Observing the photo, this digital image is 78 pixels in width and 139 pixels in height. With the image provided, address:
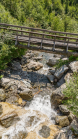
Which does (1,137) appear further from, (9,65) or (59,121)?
(9,65)

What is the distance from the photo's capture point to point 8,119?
317 inches

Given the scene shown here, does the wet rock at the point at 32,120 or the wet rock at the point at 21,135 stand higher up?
the wet rock at the point at 21,135

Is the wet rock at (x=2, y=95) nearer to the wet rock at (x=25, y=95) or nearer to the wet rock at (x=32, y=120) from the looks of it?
the wet rock at (x=25, y=95)

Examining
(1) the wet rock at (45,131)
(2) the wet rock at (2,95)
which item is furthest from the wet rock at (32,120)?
(2) the wet rock at (2,95)

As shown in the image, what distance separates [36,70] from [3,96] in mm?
7264

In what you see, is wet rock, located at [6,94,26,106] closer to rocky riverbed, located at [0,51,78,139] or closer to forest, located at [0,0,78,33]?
rocky riverbed, located at [0,51,78,139]

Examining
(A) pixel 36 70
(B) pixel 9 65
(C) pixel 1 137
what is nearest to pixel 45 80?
(A) pixel 36 70

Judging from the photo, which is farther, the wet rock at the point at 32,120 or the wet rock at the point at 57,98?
the wet rock at the point at 57,98

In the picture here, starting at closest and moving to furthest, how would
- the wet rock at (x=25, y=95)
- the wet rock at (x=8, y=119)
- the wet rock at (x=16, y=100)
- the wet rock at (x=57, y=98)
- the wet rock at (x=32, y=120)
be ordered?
the wet rock at (x=8, y=119) → the wet rock at (x=32, y=120) → the wet rock at (x=57, y=98) → the wet rock at (x=16, y=100) → the wet rock at (x=25, y=95)

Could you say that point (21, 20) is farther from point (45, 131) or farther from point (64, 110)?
point (45, 131)

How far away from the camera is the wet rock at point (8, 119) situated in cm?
785

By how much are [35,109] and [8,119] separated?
2.74 metres

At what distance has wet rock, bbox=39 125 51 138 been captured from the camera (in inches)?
298

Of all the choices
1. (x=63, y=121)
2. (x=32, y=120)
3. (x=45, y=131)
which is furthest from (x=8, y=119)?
(x=63, y=121)
